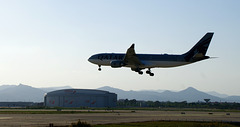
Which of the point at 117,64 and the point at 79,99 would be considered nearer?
the point at 117,64

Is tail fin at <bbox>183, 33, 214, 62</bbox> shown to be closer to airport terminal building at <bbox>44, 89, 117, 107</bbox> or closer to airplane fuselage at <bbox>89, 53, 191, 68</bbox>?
airplane fuselage at <bbox>89, 53, 191, 68</bbox>

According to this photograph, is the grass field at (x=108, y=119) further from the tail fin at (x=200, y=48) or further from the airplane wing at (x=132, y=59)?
the tail fin at (x=200, y=48)

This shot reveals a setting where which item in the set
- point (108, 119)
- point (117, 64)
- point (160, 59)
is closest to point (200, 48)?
point (160, 59)

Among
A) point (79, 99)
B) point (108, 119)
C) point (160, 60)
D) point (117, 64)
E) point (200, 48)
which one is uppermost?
point (200, 48)

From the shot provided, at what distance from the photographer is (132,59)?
75.9 meters

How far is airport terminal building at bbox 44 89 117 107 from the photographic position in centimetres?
18777

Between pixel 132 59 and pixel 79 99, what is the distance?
117m

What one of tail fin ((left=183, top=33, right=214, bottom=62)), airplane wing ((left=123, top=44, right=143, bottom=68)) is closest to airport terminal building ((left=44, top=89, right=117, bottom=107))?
airplane wing ((left=123, top=44, right=143, bottom=68))

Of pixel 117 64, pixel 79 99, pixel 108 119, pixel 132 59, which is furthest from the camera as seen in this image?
pixel 79 99

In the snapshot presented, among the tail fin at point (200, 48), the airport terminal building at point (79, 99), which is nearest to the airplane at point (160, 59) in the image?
the tail fin at point (200, 48)

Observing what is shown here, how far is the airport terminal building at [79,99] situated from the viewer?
188m

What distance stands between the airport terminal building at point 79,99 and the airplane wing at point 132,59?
113212 millimetres

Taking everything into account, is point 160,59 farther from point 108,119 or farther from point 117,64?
point 108,119

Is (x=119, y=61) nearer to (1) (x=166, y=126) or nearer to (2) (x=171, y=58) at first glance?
(2) (x=171, y=58)
